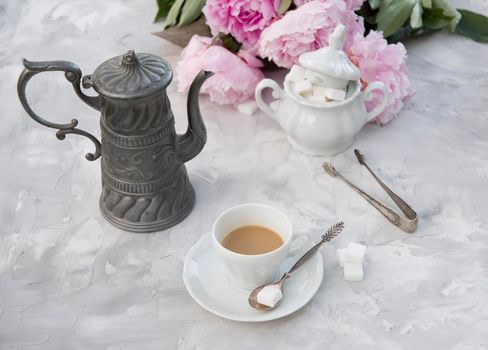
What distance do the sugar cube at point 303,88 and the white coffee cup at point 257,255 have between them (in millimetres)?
300

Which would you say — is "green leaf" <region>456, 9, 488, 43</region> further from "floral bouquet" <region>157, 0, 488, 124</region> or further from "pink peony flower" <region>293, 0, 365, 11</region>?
"pink peony flower" <region>293, 0, 365, 11</region>

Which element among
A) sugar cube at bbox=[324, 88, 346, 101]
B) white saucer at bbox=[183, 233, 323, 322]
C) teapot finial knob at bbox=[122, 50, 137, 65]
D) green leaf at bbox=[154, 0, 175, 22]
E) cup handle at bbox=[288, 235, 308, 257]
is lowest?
green leaf at bbox=[154, 0, 175, 22]

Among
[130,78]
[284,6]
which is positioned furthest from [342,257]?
[284,6]

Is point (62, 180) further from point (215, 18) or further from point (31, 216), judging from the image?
point (215, 18)

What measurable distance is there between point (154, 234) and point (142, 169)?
0.11 m

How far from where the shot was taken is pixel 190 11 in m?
1.45

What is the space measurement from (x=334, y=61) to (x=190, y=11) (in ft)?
1.37

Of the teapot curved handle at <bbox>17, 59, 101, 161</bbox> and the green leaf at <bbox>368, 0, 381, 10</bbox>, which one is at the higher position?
the teapot curved handle at <bbox>17, 59, 101, 161</bbox>

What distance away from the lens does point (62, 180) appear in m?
1.21

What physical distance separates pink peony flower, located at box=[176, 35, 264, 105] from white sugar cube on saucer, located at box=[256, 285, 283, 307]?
0.49 metres

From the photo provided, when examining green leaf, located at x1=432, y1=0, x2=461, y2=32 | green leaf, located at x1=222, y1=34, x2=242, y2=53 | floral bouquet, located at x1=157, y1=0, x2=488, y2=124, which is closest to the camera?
floral bouquet, located at x1=157, y1=0, x2=488, y2=124

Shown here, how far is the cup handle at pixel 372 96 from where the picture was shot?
→ 1.23 m

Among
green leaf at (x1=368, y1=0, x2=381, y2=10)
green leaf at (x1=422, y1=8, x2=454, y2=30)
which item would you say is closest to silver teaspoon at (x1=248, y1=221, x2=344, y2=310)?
green leaf at (x1=368, y1=0, x2=381, y2=10)

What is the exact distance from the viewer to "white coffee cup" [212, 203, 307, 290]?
36.1 inches
